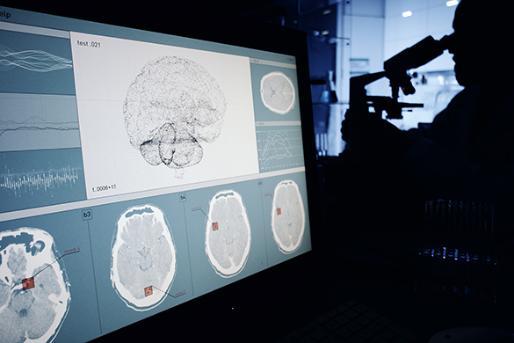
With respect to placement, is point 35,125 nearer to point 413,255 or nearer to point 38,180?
point 38,180

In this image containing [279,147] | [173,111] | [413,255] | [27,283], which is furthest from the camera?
[413,255]

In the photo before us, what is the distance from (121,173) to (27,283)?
15 centimetres

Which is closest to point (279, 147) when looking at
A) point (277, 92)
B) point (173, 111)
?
point (277, 92)

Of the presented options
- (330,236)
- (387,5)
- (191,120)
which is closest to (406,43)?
(387,5)

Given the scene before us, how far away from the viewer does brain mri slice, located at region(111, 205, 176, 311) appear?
398mm

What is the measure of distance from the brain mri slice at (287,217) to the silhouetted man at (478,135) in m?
0.34

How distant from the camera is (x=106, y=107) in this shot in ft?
1.29

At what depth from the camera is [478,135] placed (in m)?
0.60


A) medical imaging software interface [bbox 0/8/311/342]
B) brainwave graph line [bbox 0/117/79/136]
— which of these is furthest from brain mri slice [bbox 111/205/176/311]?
brainwave graph line [bbox 0/117/79/136]

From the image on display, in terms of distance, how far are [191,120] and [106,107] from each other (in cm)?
12

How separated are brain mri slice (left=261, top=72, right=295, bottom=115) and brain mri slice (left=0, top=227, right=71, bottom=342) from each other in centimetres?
38

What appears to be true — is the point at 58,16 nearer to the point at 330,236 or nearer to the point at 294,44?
the point at 294,44

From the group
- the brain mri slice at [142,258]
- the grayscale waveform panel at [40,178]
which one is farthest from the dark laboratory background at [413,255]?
the grayscale waveform panel at [40,178]

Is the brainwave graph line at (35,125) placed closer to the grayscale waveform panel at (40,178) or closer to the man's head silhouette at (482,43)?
the grayscale waveform panel at (40,178)
